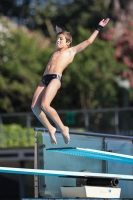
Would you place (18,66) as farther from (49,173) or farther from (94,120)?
(49,173)

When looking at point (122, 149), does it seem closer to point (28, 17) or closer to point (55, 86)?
point (55, 86)

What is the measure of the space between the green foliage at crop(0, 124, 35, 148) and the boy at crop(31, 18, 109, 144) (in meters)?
9.53

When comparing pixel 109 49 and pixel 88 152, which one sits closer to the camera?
pixel 88 152

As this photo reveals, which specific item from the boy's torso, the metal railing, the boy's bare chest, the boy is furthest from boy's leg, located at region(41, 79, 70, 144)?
the metal railing

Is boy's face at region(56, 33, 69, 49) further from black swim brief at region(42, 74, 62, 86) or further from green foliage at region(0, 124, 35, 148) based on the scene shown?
green foliage at region(0, 124, 35, 148)

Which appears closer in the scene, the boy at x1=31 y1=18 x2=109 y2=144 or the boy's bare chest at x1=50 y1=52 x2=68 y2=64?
the boy at x1=31 y1=18 x2=109 y2=144

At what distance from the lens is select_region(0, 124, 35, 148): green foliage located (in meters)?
17.1

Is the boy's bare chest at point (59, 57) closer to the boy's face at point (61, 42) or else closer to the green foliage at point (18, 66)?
the boy's face at point (61, 42)

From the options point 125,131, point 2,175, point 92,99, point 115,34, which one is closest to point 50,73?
point 2,175

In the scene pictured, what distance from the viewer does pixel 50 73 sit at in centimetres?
755

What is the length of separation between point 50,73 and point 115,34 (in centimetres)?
1703

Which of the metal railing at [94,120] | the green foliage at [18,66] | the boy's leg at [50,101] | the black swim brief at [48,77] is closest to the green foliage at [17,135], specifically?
the metal railing at [94,120]

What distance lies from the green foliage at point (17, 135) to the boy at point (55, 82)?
31.3 ft

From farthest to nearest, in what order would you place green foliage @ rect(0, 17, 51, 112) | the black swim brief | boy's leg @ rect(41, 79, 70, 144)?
green foliage @ rect(0, 17, 51, 112), the black swim brief, boy's leg @ rect(41, 79, 70, 144)
